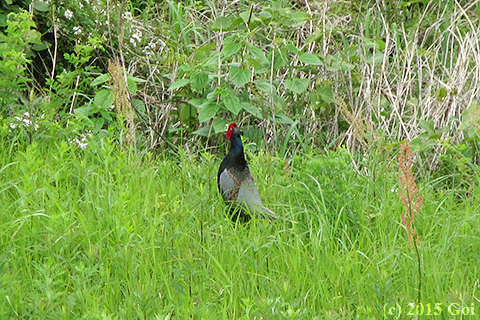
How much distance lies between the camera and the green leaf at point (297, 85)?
14.6ft

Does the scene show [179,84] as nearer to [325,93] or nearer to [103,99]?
[103,99]

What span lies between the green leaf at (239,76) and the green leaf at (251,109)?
0.63ft

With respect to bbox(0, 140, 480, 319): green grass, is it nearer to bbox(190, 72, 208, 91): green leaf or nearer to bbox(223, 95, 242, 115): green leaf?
bbox(223, 95, 242, 115): green leaf

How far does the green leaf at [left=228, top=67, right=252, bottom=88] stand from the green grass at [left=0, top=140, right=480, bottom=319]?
630 millimetres

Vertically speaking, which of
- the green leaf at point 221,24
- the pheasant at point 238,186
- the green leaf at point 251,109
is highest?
the green leaf at point 221,24

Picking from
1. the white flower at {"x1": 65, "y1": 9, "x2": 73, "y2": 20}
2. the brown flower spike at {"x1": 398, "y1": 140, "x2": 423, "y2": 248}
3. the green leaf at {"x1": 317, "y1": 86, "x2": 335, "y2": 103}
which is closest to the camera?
the brown flower spike at {"x1": 398, "y1": 140, "x2": 423, "y2": 248}

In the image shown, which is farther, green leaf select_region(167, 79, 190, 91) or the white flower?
the white flower

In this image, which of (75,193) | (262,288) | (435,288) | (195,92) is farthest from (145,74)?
(435,288)

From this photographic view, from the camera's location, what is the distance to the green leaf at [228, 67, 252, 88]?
422 centimetres

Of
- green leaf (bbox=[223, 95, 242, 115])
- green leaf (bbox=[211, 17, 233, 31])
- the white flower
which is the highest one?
the white flower

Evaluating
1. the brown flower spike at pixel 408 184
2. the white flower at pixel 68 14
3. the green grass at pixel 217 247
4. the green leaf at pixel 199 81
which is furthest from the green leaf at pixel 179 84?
the brown flower spike at pixel 408 184

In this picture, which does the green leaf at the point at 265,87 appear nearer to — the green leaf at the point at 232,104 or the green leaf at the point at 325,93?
the green leaf at the point at 232,104

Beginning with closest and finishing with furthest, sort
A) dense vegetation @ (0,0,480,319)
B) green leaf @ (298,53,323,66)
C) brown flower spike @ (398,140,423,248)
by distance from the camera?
brown flower spike @ (398,140,423,248), dense vegetation @ (0,0,480,319), green leaf @ (298,53,323,66)

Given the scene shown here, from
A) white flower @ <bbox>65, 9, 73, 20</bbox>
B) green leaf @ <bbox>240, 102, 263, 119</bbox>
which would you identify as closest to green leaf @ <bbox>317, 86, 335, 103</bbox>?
green leaf @ <bbox>240, 102, 263, 119</bbox>
